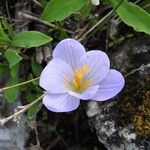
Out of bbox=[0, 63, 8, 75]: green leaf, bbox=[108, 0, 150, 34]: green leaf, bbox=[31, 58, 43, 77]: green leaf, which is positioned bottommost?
bbox=[31, 58, 43, 77]: green leaf

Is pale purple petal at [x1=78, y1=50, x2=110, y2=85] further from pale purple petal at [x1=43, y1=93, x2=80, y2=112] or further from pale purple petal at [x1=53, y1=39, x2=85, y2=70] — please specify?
pale purple petal at [x1=43, y1=93, x2=80, y2=112]

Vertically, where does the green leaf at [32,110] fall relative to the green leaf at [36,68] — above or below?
below

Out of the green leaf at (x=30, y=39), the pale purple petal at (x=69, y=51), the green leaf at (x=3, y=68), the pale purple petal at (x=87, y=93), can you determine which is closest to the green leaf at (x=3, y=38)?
the green leaf at (x=30, y=39)

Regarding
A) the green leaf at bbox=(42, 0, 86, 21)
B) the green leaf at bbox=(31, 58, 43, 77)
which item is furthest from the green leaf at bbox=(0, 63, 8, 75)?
the green leaf at bbox=(42, 0, 86, 21)

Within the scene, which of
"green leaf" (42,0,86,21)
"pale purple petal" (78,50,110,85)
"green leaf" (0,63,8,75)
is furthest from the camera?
"green leaf" (0,63,8,75)

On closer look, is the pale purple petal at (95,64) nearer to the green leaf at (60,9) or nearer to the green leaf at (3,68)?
the green leaf at (60,9)

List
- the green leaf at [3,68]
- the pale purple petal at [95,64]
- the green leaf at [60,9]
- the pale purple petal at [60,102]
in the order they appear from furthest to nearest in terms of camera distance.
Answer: the green leaf at [3,68] → the green leaf at [60,9] → the pale purple petal at [95,64] → the pale purple petal at [60,102]

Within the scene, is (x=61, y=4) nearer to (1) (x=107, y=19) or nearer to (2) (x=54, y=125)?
(1) (x=107, y=19)
